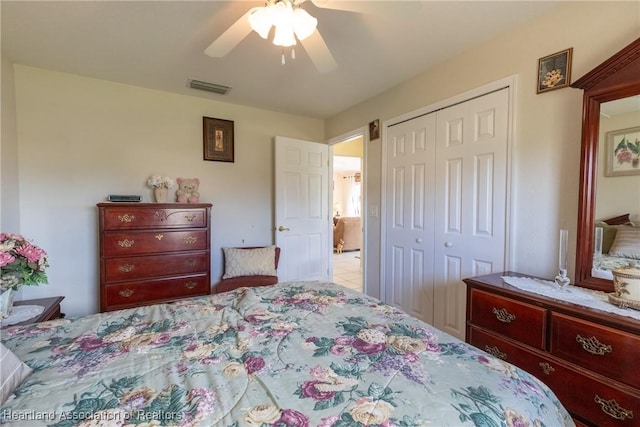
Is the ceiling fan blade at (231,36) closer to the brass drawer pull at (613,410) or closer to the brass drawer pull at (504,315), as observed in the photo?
the brass drawer pull at (504,315)

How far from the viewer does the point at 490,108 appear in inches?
81.2

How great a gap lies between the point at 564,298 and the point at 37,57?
13.0 feet

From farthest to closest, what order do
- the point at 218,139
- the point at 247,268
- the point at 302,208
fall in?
1. the point at 302,208
2. the point at 218,139
3. the point at 247,268

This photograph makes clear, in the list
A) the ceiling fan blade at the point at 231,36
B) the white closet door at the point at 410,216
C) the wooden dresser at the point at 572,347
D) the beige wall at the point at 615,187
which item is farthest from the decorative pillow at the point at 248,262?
the beige wall at the point at 615,187

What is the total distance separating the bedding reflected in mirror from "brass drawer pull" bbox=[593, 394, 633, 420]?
0.62m

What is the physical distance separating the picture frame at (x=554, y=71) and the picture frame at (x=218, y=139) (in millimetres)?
2901

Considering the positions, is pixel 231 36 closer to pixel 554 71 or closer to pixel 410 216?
pixel 554 71

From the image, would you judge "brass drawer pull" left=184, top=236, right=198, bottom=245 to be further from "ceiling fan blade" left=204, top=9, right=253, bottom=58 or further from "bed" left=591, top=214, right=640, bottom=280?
"bed" left=591, top=214, right=640, bottom=280

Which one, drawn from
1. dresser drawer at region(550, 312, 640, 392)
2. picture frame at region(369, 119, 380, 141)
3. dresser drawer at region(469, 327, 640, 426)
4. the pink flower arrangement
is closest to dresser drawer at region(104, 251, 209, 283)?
the pink flower arrangement

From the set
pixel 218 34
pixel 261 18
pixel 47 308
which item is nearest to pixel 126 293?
pixel 47 308

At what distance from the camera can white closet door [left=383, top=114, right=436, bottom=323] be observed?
254 cm

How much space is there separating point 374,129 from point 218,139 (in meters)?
1.78

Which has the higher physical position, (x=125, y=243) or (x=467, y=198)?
(x=467, y=198)

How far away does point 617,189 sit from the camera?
4.90 ft
